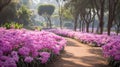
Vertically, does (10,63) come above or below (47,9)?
below

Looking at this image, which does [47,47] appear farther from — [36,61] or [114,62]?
[114,62]

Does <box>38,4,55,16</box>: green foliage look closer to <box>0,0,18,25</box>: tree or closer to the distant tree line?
<box>0,0,18,25</box>: tree

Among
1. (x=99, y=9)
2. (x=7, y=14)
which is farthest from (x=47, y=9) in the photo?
(x=99, y=9)

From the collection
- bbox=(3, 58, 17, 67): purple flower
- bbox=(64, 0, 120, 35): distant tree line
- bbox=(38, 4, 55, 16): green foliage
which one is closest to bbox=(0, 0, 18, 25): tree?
bbox=(64, 0, 120, 35): distant tree line

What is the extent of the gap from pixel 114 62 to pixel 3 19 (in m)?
32.6

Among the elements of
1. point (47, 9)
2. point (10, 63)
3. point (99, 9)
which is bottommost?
point (10, 63)

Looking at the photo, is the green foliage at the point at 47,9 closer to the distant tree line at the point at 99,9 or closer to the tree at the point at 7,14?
the tree at the point at 7,14

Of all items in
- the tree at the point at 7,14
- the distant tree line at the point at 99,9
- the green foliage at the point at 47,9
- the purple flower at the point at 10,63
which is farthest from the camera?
the green foliage at the point at 47,9

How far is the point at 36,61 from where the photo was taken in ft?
A: 31.4

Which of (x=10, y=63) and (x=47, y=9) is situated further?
(x=47, y=9)

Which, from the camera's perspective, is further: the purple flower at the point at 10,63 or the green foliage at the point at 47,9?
the green foliage at the point at 47,9

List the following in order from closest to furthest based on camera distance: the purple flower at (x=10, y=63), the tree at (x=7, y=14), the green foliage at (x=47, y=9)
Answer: the purple flower at (x=10, y=63) → the tree at (x=7, y=14) → the green foliage at (x=47, y=9)

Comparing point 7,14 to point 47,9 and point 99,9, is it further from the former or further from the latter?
point 47,9

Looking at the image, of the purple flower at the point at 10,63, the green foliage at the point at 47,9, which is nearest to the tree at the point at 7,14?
the green foliage at the point at 47,9
